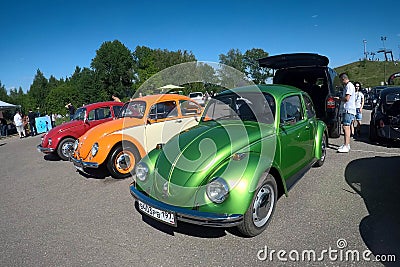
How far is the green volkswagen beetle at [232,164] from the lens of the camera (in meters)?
2.68

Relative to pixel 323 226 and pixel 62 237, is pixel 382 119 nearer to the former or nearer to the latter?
pixel 323 226

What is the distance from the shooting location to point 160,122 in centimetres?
557

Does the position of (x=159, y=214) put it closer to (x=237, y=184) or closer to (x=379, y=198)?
(x=237, y=184)

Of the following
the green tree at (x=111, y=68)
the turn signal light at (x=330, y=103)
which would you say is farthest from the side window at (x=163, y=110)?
the green tree at (x=111, y=68)

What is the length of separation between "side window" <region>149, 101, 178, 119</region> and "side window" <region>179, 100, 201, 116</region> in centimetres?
19

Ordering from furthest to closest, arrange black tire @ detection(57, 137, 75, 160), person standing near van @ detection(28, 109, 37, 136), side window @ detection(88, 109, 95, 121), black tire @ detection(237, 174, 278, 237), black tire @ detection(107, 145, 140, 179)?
person standing near van @ detection(28, 109, 37, 136) → side window @ detection(88, 109, 95, 121) → black tire @ detection(57, 137, 75, 160) → black tire @ detection(107, 145, 140, 179) → black tire @ detection(237, 174, 278, 237)

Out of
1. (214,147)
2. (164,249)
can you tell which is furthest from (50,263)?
(214,147)

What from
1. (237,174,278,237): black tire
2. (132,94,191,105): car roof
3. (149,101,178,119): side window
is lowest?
(237,174,278,237): black tire

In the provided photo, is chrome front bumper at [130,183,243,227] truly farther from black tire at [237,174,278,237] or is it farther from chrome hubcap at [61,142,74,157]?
chrome hubcap at [61,142,74,157]

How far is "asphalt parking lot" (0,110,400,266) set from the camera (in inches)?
105

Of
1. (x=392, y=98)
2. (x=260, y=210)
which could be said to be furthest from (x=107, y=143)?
(x=392, y=98)

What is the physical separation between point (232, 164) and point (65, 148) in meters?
6.49

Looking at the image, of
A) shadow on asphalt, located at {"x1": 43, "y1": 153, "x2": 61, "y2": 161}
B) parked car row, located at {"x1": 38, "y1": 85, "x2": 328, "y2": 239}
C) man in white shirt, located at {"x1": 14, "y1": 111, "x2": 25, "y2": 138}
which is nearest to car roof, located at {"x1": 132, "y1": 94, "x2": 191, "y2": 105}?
parked car row, located at {"x1": 38, "y1": 85, "x2": 328, "y2": 239}

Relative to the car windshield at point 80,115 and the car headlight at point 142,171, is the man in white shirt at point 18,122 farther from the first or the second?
the car headlight at point 142,171
